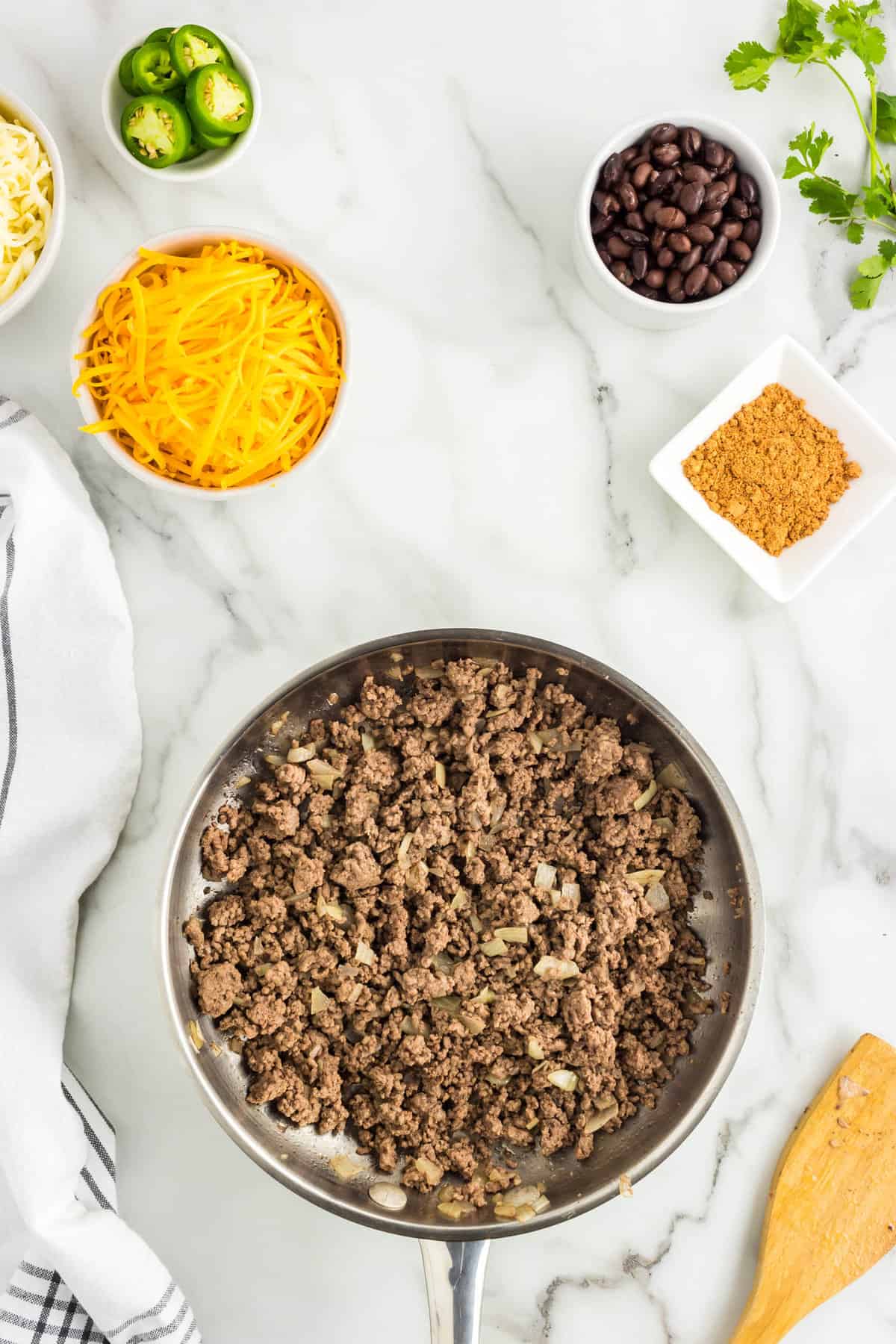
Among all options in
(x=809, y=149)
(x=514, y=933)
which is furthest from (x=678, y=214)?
(x=514, y=933)

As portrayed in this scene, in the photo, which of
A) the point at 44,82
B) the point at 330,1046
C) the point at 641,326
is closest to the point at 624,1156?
the point at 330,1046

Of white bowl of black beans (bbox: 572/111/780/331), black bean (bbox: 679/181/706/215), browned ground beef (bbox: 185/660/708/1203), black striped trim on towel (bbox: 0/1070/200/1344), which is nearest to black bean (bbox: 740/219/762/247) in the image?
white bowl of black beans (bbox: 572/111/780/331)

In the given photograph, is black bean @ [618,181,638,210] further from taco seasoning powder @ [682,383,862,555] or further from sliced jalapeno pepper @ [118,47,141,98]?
sliced jalapeno pepper @ [118,47,141,98]

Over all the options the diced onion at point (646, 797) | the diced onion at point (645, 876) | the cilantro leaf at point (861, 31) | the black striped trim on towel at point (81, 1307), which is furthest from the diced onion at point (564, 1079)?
the cilantro leaf at point (861, 31)

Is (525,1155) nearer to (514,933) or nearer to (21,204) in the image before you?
(514,933)

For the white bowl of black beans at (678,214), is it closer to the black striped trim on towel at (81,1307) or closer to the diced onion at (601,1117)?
the diced onion at (601,1117)

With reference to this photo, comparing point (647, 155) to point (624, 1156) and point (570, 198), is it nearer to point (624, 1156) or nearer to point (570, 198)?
point (570, 198)
